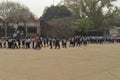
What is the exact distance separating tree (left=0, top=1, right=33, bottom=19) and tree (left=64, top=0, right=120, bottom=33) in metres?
22.8

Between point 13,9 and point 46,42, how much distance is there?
5379 cm

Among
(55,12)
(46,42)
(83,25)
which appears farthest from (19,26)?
(55,12)

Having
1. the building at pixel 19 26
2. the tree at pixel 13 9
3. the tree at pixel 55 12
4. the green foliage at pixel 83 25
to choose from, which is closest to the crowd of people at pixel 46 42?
the green foliage at pixel 83 25

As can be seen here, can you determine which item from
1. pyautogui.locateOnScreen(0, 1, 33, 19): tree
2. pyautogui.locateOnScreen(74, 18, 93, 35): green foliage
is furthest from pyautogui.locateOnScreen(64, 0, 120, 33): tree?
pyautogui.locateOnScreen(0, 1, 33, 19): tree

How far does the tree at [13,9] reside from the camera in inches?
4070

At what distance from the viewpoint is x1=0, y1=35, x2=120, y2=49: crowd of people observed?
4425 centimetres

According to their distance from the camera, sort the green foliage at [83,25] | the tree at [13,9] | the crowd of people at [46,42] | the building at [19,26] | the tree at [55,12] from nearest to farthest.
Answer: the crowd of people at [46,42], the building at [19,26], the green foliage at [83,25], the tree at [55,12], the tree at [13,9]

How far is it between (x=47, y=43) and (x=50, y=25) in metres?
28.3

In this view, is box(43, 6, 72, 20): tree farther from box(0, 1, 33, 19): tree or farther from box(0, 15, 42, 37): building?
box(0, 15, 42, 37): building

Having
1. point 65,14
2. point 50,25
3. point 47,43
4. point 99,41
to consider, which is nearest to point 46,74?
point 47,43

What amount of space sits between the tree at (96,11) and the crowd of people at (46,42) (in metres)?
10.6

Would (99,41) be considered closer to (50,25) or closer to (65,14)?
(50,25)

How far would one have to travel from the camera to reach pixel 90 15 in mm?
83688

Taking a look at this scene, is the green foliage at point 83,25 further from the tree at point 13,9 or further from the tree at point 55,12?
the tree at point 13,9
